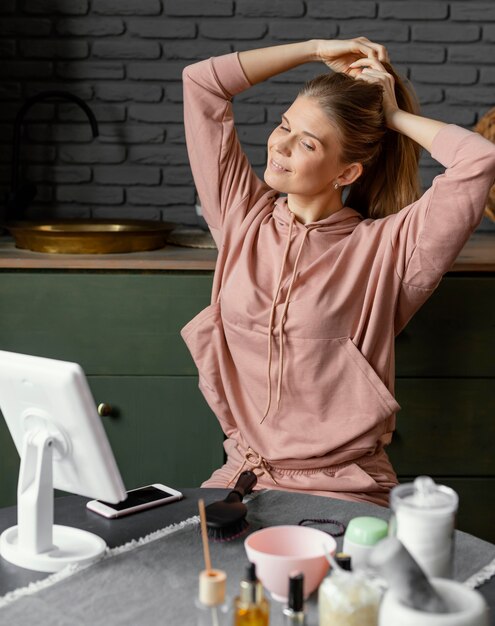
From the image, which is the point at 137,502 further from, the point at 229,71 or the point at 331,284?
the point at 229,71

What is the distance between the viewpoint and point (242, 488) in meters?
1.58

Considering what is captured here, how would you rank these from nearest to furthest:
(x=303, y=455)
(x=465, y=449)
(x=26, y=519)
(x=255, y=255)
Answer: (x=26, y=519), (x=303, y=455), (x=255, y=255), (x=465, y=449)

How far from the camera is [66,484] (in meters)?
1.42

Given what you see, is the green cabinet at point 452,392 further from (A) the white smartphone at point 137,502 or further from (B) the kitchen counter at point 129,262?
(A) the white smartphone at point 137,502

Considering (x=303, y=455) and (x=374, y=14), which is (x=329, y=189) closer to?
(x=303, y=455)

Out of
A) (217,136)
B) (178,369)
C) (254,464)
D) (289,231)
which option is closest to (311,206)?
(289,231)

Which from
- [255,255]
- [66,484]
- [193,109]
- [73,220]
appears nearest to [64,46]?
[73,220]

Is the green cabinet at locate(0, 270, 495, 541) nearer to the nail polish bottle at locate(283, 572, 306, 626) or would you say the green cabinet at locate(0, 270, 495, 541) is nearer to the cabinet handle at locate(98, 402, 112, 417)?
the cabinet handle at locate(98, 402, 112, 417)

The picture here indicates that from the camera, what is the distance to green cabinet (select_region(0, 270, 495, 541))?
2490mm

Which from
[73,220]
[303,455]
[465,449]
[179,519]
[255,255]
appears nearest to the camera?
[179,519]

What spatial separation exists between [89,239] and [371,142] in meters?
0.86

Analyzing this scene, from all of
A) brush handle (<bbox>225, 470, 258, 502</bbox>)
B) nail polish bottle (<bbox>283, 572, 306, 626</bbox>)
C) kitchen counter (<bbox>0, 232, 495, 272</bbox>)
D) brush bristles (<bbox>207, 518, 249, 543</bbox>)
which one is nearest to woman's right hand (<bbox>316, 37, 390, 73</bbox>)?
kitchen counter (<bbox>0, 232, 495, 272</bbox>)

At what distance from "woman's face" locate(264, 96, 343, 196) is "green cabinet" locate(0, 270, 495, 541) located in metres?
0.58

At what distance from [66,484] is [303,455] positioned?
0.64 m
